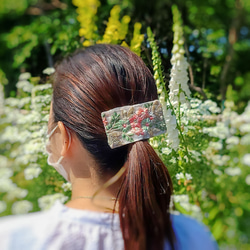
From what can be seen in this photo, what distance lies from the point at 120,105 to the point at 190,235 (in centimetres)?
42

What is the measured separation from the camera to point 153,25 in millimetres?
1147

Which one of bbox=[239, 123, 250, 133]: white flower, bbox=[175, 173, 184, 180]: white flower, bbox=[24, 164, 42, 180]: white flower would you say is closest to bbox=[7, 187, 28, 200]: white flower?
bbox=[24, 164, 42, 180]: white flower

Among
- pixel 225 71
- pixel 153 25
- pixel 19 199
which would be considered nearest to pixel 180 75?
pixel 153 25

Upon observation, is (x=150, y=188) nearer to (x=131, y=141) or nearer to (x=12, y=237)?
(x=131, y=141)

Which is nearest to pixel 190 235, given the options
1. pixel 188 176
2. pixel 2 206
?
pixel 188 176

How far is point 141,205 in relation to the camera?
739 mm

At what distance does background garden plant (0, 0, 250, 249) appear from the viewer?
104 centimetres

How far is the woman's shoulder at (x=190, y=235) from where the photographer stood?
0.83 m

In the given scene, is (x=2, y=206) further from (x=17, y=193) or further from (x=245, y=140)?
(x=245, y=140)

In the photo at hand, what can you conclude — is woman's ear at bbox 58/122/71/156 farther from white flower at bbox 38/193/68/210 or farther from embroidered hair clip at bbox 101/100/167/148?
white flower at bbox 38/193/68/210

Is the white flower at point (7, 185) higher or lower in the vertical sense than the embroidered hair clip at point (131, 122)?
lower

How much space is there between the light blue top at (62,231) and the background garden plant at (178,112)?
390 mm

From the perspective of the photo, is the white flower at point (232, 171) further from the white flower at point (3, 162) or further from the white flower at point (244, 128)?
the white flower at point (3, 162)

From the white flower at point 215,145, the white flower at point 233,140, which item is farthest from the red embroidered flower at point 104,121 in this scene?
the white flower at point 233,140
